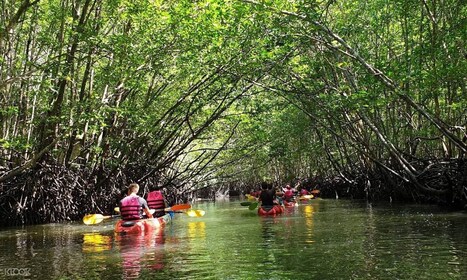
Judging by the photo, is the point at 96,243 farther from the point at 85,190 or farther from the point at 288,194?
the point at 288,194

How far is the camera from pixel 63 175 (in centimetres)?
1323

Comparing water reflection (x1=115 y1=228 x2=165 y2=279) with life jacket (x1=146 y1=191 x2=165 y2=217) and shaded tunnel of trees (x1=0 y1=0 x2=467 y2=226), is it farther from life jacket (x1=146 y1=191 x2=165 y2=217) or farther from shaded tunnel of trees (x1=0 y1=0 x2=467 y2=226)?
shaded tunnel of trees (x1=0 y1=0 x2=467 y2=226)

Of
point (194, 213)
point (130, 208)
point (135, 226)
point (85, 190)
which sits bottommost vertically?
point (135, 226)

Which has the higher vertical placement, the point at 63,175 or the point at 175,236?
the point at 63,175

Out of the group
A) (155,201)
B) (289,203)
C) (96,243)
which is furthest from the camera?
(289,203)

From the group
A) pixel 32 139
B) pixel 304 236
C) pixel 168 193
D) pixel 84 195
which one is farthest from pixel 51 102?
pixel 168 193

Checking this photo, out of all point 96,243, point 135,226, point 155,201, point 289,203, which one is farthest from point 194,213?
point 289,203

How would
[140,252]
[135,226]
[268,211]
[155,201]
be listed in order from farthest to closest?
[268,211], [155,201], [135,226], [140,252]

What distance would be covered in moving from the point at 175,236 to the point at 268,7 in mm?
4717

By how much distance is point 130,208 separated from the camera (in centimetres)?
1019

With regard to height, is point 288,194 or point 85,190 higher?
point 85,190

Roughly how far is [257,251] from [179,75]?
27.6ft

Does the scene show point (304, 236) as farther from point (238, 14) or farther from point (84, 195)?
point (84, 195)

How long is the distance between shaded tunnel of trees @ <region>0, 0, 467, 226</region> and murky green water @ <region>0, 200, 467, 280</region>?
7.33 ft
